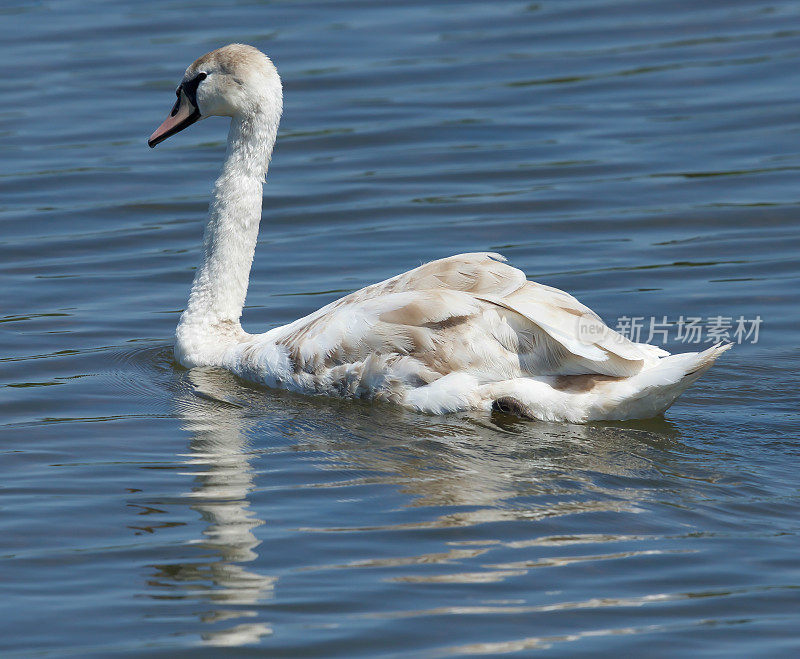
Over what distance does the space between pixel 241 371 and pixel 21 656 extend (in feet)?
11.6

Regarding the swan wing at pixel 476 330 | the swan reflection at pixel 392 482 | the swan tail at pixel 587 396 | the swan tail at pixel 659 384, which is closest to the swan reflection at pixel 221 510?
the swan reflection at pixel 392 482

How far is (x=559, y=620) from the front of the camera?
5.51 m

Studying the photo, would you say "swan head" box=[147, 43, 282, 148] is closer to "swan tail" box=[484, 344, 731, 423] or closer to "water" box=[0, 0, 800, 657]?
"water" box=[0, 0, 800, 657]

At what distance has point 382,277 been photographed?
10.8 meters

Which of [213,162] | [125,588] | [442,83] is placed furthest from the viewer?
[442,83]

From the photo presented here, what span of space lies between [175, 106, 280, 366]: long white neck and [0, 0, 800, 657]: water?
0.54 meters

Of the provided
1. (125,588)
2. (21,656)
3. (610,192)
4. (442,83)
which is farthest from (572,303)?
(442,83)

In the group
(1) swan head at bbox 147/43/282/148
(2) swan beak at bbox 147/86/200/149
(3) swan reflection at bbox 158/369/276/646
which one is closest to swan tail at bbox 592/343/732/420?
(3) swan reflection at bbox 158/369/276/646

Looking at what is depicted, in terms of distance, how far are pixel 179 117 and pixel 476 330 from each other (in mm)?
3111

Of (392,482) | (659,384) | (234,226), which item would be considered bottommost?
(392,482)

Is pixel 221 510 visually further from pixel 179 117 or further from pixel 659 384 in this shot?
pixel 179 117

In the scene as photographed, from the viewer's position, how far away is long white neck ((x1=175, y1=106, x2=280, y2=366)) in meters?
9.32

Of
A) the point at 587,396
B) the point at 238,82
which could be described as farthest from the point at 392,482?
the point at 238,82

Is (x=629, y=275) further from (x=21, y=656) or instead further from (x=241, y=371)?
(x=21, y=656)
